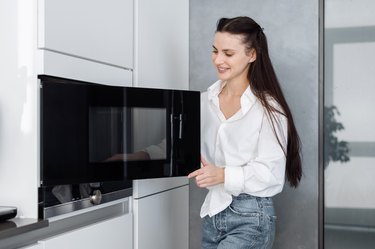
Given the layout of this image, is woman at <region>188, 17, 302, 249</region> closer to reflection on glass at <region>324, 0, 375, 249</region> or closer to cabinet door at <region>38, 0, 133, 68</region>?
cabinet door at <region>38, 0, 133, 68</region>

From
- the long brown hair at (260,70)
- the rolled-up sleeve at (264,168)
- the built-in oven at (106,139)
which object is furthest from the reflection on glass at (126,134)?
the long brown hair at (260,70)

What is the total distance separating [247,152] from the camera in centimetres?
182

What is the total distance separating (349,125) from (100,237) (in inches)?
48.7

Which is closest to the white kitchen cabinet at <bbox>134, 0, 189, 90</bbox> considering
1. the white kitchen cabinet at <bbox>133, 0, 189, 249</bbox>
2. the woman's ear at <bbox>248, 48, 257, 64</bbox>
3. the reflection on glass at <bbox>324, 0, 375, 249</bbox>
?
the white kitchen cabinet at <bbox>133, 0, 189, 249</bbox>

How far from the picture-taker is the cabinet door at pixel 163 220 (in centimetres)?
202

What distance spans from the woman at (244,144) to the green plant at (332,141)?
0.46 meters

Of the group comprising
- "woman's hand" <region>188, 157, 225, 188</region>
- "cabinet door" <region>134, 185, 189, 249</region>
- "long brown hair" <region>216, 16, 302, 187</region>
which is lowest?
"cabinet door" <region>134, 185, 189, 249</region>

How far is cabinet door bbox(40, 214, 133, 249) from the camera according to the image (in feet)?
4.85

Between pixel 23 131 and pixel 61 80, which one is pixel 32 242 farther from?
pixel 61 80

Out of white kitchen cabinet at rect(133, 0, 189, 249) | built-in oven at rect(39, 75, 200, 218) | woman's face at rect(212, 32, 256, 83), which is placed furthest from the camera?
white kitchen cabinet at rect(133, 0, 189, 249)

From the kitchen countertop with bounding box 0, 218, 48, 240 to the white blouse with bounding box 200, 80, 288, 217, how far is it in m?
0.65

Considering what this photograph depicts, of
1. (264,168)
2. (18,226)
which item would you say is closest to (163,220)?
(264,168)

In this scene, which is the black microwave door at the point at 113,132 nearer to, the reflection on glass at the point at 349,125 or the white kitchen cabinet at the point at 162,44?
the white kitchen cabinet at the point at 162,44

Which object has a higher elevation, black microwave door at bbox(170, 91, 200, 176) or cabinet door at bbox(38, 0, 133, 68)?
cabinet door at bbox(38, 0, 133, 68)
